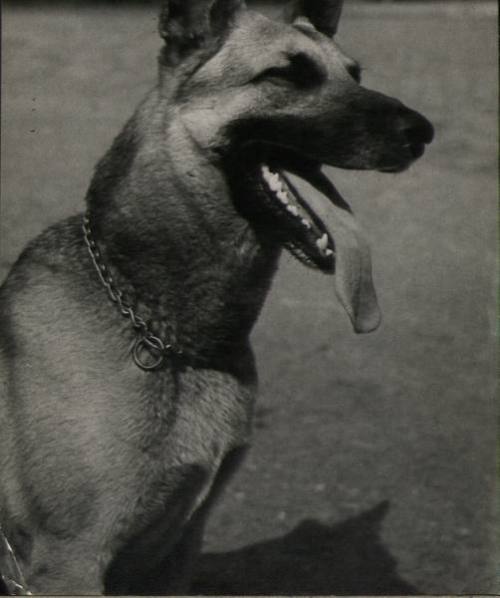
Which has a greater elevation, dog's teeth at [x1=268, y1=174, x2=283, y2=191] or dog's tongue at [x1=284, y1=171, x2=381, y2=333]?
dog's teeth at [x1=268, y1=174, x2=283, y2=191]

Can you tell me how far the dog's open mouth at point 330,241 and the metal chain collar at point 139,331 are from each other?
52 cm

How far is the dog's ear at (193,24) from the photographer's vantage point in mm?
3389

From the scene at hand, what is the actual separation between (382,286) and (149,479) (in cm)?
468

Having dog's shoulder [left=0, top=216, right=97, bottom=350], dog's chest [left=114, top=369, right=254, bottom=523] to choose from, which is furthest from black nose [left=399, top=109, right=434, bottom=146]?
dog's shoulder [left=0, top=216, right=97, bottom=350]

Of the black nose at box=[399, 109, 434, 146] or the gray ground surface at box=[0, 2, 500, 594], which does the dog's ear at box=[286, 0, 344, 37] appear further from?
the gray ground surface at box=[0, 2, 500, 594]

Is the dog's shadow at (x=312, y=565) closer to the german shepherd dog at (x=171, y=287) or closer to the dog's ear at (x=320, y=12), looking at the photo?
the german shepherd dog at (x=171, y=287)

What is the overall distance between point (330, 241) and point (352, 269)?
0.11 m

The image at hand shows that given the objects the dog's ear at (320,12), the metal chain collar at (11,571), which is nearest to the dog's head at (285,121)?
the dog's ear at (320,12)

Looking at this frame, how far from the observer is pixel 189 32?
11.2ft

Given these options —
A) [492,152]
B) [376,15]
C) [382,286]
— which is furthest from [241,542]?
[376,15]

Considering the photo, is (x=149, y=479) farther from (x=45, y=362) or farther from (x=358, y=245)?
(x=358, y=245)

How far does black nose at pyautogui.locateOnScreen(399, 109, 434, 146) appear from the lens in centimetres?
330

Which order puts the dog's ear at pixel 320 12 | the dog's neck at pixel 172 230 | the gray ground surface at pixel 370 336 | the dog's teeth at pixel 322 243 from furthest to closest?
the gray ground surface at pixel 370 336, the dog's ear at pixel 320 12, the dog's neck at pixel 172 230, the dog's teeth at pixel 322 243

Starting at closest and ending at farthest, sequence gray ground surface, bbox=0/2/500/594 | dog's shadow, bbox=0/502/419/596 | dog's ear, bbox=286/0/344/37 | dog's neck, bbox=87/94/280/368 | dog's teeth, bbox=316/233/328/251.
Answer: dog's teeth, bbox=316/233/328/251, dog's neck, bbox=87/94/280/368, dog's ear, bbox=286/0/344/37, dog's shadow, bbox=0/502/419/596, gray ground surface, bbox=0/2/500/594
